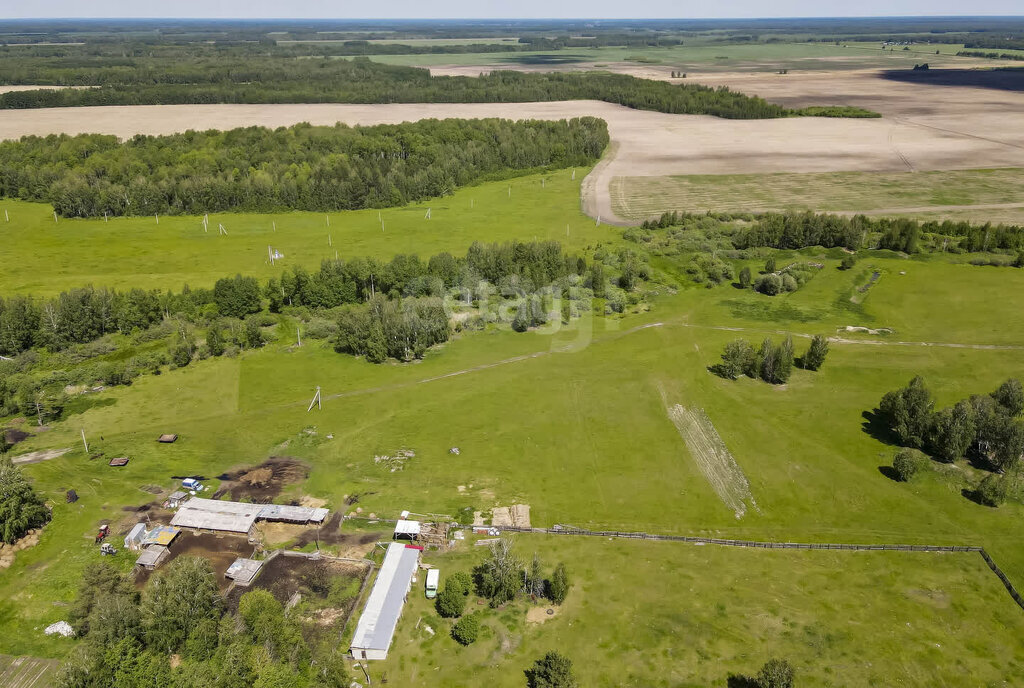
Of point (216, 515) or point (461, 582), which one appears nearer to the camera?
point (461, 582)

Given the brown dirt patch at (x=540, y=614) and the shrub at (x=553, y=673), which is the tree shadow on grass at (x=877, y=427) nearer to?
the brown dirt patch at (x=540, y=614)

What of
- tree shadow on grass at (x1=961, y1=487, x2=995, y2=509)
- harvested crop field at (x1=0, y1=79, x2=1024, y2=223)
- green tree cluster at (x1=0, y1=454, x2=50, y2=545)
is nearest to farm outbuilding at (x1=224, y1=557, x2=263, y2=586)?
green tree cluster at (x1=0, y1=454, x2=50, y2=545)

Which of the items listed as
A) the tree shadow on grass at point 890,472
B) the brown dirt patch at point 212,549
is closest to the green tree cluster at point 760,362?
the tree shadow on grass at point 890,472

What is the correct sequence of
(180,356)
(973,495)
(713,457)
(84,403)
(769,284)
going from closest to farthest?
(973,495)
(713,457)
(84,403)
(180,356)
(769,284)

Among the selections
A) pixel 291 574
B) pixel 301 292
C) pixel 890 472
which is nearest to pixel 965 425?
pixel 890 472

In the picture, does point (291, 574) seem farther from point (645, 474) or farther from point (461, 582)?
point (645, 474)

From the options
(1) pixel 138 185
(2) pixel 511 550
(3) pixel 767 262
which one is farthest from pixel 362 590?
(1) pixel 138 185

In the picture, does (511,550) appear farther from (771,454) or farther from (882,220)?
(882,220)
